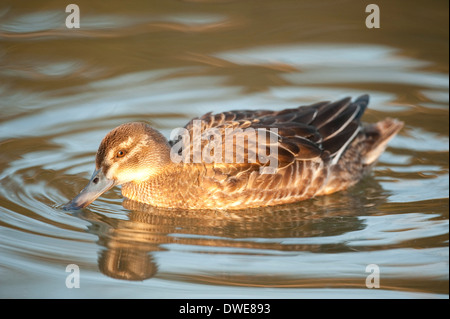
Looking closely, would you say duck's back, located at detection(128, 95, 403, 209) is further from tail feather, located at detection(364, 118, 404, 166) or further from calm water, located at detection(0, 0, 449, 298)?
tail feather, located at detection(364, 118, 404, 166)

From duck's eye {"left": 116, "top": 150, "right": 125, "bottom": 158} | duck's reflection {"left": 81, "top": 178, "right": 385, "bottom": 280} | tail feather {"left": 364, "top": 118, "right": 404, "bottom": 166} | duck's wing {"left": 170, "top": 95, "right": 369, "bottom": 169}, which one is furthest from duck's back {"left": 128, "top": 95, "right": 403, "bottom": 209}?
duck's eye {"left": 116, "top": 150, "right": 125, "bottom": 158}

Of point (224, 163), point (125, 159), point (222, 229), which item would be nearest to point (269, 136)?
Answer: point (224, 163)

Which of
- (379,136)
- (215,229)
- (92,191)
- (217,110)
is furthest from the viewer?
(217,110)

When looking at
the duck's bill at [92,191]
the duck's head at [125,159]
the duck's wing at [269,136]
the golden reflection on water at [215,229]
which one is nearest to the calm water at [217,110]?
the golden reflection on water at [215,229]

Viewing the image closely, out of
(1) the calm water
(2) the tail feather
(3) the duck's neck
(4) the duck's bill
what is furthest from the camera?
(2) the tail feather

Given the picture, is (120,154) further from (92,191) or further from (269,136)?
(269,136)

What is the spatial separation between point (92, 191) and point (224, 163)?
1.50 meters

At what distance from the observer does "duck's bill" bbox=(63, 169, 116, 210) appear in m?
7.95

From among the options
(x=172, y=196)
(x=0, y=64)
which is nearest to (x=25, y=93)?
(x=0, y=64)

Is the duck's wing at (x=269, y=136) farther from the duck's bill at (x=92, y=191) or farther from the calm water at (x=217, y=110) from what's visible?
the duck's bill at (x=92, y=191)

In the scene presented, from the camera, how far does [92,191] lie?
7.98 metres

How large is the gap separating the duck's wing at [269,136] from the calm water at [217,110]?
0.61m

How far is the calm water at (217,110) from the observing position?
675cm

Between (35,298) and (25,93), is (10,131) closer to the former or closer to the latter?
(25,93)
